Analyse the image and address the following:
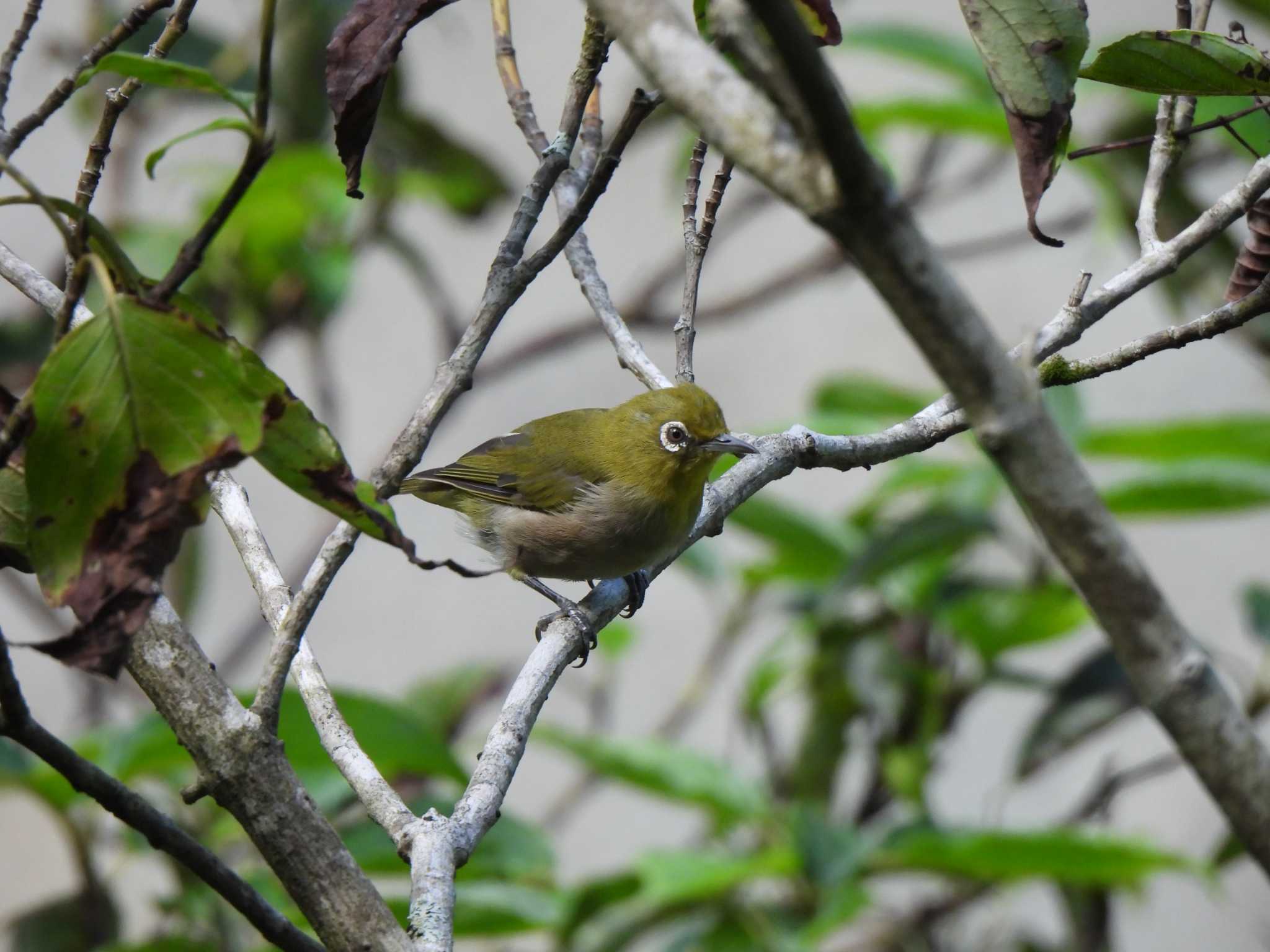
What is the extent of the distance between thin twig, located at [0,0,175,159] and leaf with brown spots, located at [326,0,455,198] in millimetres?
250

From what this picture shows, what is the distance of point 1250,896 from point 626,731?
126 inches

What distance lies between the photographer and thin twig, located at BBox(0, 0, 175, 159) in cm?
130

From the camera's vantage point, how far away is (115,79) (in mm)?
5062

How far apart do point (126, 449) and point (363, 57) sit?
1.90 feet

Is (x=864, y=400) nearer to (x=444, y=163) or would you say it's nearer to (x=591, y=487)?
(x=591, y=487)

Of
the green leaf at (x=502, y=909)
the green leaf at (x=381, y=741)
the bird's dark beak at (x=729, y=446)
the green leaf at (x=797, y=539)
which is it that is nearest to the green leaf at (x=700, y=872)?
the green leaf at (x=502, y=909)

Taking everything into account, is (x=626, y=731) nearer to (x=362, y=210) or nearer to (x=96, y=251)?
(x=362, y=210)

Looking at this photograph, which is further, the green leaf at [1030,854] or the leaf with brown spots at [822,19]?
the green leaf at [1030,854]

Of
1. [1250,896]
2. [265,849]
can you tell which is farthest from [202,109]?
[1250,896]

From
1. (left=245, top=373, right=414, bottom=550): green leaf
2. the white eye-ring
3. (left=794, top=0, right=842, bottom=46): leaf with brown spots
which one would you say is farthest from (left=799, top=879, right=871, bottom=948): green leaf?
(left=245, top=373, right=414, bottom=550): green leaf

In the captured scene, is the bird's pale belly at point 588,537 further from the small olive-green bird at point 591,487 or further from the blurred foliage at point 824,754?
the blurred foliage at point 824,754

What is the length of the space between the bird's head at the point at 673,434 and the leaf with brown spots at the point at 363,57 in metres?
1.41

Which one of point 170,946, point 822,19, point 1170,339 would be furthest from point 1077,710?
point 822,19

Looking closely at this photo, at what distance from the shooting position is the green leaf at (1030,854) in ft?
10.6
